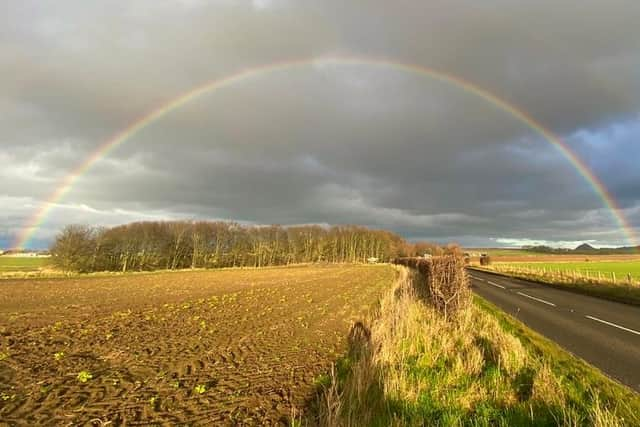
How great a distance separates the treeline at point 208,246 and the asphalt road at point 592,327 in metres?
91.8

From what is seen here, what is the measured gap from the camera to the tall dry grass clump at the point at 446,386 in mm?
6379

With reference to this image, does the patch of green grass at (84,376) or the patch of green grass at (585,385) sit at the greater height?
the patch of green grass at (585,385)

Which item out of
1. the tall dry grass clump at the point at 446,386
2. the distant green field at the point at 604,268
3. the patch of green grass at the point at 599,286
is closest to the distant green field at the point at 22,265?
the tall dry grass clump at the point at 446,386

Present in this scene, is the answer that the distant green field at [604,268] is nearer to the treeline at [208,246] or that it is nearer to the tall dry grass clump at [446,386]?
the tall dry grass clump at [446,386]

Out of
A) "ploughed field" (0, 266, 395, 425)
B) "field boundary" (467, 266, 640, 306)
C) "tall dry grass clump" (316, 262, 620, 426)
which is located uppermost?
"field boundary" (467, 266, 640, 306)

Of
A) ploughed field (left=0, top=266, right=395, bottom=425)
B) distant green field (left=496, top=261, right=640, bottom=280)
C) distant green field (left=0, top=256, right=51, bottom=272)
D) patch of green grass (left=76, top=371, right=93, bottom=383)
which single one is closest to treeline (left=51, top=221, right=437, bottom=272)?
distant green field (left=0, top=256, right=51, bottom=272)

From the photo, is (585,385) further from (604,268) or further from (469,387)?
(604,268)

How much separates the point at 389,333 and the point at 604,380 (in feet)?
17.5

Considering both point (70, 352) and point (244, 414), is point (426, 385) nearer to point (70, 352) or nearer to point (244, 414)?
point (244, 414)

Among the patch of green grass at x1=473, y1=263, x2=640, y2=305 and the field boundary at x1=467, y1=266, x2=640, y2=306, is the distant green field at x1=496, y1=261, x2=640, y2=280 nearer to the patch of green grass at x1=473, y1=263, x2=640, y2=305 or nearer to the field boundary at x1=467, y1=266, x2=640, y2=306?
the patch of green grass at x1=473, y1=263, x2=640, y2=305

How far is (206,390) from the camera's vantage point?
342 inches

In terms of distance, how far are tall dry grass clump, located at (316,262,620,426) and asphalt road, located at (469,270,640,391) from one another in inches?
86.8

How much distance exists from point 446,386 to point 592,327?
1065 centimetres

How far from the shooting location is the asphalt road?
9.78 m
